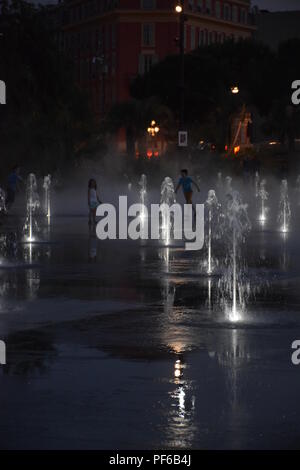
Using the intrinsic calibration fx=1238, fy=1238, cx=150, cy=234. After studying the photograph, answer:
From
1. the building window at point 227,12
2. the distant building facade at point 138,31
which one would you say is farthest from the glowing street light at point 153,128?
the building window at point 227,12

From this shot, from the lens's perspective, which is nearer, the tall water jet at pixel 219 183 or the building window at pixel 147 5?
the tall water jet at pixel 219 183

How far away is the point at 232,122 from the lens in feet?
309

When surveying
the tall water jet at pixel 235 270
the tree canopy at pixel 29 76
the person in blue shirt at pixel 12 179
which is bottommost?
the tall water jet at pixel 235 270

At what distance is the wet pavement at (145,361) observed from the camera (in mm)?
8109

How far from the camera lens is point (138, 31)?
14562cm

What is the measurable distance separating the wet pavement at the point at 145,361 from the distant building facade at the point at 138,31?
404 ft

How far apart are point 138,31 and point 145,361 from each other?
136898mm

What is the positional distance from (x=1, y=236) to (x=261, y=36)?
120190 millimetres

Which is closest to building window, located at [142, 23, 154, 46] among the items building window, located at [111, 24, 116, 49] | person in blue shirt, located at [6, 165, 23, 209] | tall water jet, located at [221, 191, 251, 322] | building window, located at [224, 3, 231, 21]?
building window, located at [111, 24, 116, 49]

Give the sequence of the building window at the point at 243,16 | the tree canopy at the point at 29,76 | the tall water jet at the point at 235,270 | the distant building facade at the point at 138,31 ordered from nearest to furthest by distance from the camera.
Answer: the tall water jet at the point at 235,270 < the tree canopy at the point at 29,76 < the distant building facade at the point at 138,31 < the building window at the point at 243,16

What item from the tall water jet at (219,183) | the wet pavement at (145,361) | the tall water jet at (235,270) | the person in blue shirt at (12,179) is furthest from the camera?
the tall water jet at (219,183)

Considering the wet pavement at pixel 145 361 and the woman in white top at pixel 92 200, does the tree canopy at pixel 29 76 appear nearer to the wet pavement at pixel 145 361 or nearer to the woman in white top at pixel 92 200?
the woman in white top at pixel 92 200

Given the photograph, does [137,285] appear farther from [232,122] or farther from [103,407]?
[232,122]
